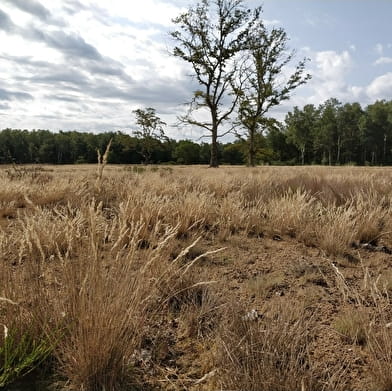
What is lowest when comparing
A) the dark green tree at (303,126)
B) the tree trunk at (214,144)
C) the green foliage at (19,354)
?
the green foliage at (19,354)

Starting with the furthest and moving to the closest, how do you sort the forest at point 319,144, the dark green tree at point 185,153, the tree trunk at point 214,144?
the dark green tree at point 185,153 → the forest at point 319,144 → the tree trunk at point 214,144

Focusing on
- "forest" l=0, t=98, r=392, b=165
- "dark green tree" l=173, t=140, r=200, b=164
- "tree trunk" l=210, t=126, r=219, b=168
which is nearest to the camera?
"tree trunk" l=210, t=126, r=219, b=168

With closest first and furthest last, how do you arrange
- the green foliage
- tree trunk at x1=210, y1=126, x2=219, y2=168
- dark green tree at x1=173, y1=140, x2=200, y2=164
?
the green foliage
tree trunk at x1=210, y1=126, x2=219, y2=168
dark green tree at x1=173, y1=140, x2=200, y2=164

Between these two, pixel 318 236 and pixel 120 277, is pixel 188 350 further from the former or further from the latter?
pixel 318 236

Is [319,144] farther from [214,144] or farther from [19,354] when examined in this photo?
[19,354]

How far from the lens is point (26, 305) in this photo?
1.78 m

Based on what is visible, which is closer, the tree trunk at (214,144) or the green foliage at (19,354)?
the green foliage at (19,354)

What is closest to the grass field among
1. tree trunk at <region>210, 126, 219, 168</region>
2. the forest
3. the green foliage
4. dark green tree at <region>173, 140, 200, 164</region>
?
the green foliage

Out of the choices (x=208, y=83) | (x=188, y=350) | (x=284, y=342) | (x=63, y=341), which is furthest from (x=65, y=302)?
(x=208, y=83)

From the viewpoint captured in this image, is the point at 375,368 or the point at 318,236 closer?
the point at 375,368

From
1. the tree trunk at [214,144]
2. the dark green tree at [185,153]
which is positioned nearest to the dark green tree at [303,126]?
the dark green tree at [185,153]

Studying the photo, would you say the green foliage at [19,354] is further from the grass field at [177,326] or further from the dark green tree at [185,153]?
the dark green tree at [185,153]

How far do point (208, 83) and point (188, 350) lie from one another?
22.9 m

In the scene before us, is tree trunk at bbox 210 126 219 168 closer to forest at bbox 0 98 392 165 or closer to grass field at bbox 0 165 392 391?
grass field at bbox 0 165 392 391
